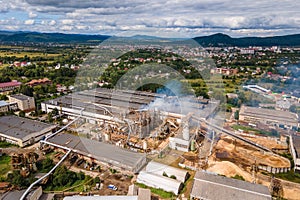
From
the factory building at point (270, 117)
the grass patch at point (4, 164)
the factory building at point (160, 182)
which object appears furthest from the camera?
the factory building at point (270, 117)

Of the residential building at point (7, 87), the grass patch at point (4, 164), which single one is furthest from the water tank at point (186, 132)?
the residential building at point (7, 87)

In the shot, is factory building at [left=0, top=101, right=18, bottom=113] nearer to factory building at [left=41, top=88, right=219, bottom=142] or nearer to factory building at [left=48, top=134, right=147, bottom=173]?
factory building at [left=41, top=88, right=219, bottom=142]

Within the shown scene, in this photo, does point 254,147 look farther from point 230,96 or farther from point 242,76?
point 242,76

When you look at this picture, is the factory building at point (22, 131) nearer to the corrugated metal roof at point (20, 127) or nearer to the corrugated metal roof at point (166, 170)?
the corrugated metal roof at point (20, 127)

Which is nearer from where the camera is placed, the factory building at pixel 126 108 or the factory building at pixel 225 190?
the factory building at pixel 225 190

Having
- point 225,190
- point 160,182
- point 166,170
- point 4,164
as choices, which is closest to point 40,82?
point 4,164

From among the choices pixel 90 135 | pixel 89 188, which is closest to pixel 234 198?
pixel 89 188

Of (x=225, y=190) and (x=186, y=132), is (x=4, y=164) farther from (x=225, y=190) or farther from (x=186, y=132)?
(x=225, y=190)
